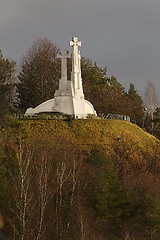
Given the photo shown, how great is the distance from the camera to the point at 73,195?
71.5 ft

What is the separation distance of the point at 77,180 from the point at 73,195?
2.12 metres

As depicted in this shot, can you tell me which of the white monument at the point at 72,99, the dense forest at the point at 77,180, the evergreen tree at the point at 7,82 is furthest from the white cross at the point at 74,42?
the evergreen tree at the point at 7,82

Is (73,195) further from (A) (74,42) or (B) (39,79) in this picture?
(B) (39,79)

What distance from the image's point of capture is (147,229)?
2061 cm

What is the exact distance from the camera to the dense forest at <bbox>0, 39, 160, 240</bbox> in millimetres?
19969

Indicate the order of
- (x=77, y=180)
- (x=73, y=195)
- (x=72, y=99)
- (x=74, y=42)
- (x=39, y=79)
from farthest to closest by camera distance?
(x=39, y=79) < (x=74, y=42) < (x=72, y=99) < (x=77, y=180) < (x=73, y=195)

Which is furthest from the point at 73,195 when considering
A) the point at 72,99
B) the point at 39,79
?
the point at 39,79

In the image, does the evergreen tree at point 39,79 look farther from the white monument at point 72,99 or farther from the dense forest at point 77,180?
the white monument at point 72,99

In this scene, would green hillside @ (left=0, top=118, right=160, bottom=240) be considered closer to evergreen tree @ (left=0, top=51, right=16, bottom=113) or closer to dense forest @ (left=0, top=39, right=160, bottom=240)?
dense forest @ (left=0, top=39, right=160, bottom=240)

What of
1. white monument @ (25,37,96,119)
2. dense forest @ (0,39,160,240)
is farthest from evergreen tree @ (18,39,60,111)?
white monument @ (25,37,96,119)

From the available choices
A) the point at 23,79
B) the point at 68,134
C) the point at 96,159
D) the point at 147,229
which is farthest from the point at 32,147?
the point at 23,79

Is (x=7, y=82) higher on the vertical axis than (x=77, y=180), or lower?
higher

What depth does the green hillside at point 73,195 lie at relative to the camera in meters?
19.7

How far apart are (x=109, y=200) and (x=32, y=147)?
6.80m
